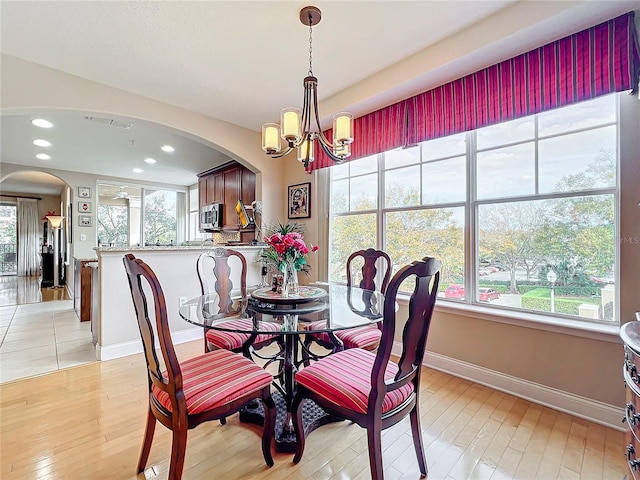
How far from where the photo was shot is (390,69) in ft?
8.49

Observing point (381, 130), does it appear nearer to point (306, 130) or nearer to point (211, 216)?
point (306, 130)

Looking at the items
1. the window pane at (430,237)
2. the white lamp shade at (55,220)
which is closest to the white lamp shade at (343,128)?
the window pane at (430,237)

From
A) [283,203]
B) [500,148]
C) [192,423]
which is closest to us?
[192,423]

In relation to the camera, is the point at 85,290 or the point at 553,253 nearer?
the point at 553,253

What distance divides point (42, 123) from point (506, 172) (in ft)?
17.0

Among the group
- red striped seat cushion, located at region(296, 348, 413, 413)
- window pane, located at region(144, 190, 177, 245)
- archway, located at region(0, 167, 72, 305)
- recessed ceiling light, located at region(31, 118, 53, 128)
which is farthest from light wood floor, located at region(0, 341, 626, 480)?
archway, located at region(0, 167, 72, 305)

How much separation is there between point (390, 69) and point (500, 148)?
115 cm

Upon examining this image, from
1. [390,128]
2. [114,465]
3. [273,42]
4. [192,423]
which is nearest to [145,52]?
[273,42]

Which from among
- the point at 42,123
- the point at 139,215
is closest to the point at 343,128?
the point at 42,123

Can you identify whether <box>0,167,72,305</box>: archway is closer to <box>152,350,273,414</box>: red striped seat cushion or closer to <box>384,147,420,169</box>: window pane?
<box>152,350,273,414</box>: red striped seat cushion

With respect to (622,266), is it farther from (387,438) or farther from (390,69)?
(390,69)

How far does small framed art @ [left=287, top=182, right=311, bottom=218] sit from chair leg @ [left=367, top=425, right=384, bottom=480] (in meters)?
2.90

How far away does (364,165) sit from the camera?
3.48 metres

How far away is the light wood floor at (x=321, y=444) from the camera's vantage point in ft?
4.91
